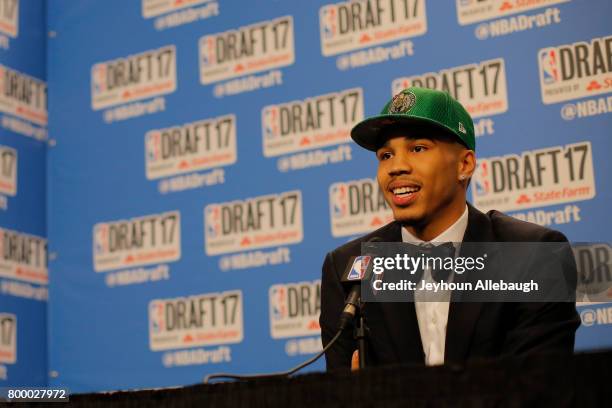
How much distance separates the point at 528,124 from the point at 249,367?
1.63m

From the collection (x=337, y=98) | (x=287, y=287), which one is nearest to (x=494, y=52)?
(x=337, y=98)

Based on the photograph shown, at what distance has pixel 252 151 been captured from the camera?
13.8 ft

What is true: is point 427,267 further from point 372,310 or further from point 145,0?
point 145,0

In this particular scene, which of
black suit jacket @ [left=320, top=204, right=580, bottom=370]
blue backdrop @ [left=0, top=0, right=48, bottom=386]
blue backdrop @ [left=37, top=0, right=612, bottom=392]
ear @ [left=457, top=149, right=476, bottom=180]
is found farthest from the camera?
blue backdrop @ [left=0, top=0, right=48, bottom=386]

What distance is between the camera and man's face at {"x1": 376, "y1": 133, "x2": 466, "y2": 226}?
2.36 metres

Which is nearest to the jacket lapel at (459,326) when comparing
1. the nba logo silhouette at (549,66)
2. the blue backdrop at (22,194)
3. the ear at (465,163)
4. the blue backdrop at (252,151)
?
the ear at (465,163)

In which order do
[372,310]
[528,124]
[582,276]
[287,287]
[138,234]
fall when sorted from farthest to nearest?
[138,234] < [287,287] < [528,124] < [582,276] < [372,310]

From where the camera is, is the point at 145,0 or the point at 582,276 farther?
the point at 145,0

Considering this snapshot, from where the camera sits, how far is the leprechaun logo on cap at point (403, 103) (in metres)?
2.32

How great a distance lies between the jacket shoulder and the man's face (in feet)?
0.63

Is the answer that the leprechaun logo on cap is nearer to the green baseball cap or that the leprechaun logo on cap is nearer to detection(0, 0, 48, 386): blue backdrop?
the green baseball cap

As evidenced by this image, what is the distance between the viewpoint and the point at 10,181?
4559 millimetres

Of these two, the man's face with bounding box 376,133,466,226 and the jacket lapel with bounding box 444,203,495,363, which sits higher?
the man's face with bounding box 376,133,466,226

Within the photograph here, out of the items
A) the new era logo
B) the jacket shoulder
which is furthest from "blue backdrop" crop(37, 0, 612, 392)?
the new era logo
